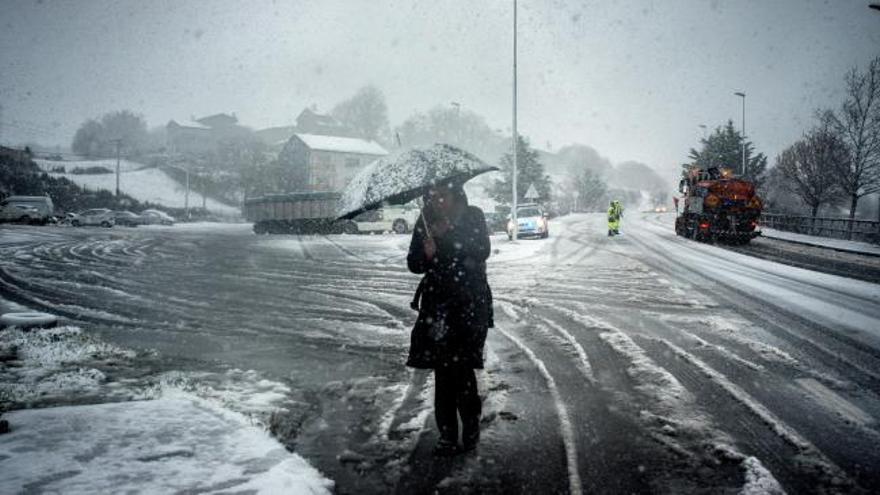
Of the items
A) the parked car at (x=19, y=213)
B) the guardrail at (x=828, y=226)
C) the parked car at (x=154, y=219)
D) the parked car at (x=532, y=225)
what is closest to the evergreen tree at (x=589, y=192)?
the guardrail at (x=828, y=226)

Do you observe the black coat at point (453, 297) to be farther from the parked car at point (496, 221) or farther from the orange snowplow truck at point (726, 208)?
the parked car at point (496, 221)

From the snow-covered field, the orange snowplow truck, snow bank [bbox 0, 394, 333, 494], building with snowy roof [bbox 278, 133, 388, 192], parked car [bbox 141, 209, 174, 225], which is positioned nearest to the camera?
snow bank [bbox 0, 394, 333, 494]

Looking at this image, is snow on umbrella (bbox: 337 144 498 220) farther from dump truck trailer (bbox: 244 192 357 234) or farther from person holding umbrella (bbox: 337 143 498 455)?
dump truck trailer (bbox: 244 192 357 234)

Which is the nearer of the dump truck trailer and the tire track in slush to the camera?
the tire track in slush

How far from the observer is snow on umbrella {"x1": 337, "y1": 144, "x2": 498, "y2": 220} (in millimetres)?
4023

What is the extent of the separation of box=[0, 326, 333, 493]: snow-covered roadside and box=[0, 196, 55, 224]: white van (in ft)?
125

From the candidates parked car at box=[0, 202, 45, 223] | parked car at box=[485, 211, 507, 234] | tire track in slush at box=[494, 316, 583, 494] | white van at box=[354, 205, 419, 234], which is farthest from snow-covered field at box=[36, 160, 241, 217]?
tire track in slush at box=[494, 316, 583, 494]

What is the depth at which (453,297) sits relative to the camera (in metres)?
3.79

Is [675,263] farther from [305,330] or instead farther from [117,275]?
[117,275]

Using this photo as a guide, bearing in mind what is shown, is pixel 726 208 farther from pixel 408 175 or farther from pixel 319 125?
pixel 319 125

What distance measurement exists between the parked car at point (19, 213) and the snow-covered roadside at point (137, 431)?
38.1 m

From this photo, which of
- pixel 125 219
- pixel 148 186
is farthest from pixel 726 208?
pixel 148 186

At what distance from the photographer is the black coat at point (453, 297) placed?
376cm

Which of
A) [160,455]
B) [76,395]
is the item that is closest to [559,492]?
[160,455]
